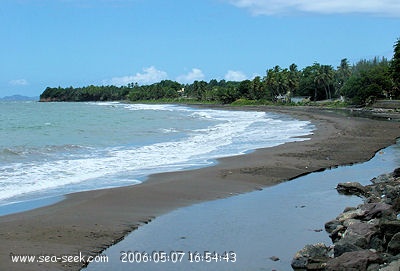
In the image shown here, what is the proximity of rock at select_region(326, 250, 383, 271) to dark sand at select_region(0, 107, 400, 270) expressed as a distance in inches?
167

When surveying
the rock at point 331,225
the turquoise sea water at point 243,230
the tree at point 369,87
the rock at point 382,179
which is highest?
the tree at point 369,87

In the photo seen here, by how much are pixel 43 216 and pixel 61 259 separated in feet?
10.3

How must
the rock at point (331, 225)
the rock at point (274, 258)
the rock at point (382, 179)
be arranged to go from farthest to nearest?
Result: the rock at point (382, 179), the rock at point (331, 225), the rock at point (274, 258)

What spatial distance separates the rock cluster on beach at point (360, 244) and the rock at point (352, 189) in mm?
2570

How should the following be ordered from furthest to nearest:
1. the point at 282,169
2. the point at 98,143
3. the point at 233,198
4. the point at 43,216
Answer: the point at 98,143 → the point at 282,169 → the point at 233,198 → the point at 43,216

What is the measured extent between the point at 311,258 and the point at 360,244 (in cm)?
91

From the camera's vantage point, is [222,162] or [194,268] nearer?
[194,268]

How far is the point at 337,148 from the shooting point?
24000mm

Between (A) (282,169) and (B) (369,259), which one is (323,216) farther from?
(A) (282,169)

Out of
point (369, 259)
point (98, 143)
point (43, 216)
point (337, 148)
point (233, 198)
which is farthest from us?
point (98, 143)

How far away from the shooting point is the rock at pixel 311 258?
798 cm

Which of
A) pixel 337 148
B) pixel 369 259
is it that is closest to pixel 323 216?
pixel 369 259

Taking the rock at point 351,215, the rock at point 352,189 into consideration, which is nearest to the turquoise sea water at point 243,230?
the rock at point 352,189

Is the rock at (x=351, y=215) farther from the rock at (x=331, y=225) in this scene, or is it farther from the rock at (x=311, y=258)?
the rock at (x=311, y=258)
